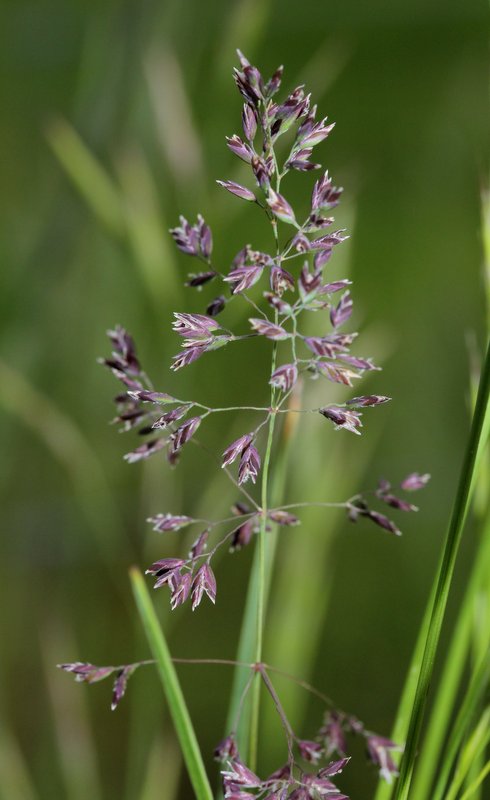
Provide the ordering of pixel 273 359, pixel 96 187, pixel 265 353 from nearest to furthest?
pixel 273 359
pixel 96 187
pixel 265 353

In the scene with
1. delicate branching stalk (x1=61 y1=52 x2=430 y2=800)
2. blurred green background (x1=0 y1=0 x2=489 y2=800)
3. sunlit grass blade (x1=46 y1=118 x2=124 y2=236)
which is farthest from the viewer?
blurred green background (x1=0 y1=0 x2=489 y2=800)

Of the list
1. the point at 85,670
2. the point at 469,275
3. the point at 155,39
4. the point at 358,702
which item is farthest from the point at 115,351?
the point at 469,275

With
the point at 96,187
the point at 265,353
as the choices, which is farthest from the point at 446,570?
the point at 265,353

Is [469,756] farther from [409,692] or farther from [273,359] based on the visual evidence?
[273,359]

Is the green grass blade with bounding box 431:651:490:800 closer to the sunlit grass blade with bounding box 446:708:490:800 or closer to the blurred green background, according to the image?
the sunlit grass blade with bounding box 446:708:490:800

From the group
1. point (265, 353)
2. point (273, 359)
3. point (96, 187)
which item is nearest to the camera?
point (273, 359)

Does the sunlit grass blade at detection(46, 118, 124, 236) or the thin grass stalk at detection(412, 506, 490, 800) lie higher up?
the sunlit grass blade at detection(46, 118, 124, 236)

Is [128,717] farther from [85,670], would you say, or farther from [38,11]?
[38,11]

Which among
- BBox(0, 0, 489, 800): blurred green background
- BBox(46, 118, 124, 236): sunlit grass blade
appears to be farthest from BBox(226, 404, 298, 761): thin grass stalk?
BBox(0, 0, 489, 800): blurred green background
